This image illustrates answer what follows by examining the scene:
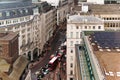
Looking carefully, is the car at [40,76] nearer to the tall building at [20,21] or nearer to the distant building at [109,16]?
the tall building at [20,21]

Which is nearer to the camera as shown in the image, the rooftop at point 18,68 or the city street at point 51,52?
the rooftop at point 18,68

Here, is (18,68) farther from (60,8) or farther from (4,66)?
(60,8)

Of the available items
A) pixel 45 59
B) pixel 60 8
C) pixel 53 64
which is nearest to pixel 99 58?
pixel 53 64

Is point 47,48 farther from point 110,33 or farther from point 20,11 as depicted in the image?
point 110,33

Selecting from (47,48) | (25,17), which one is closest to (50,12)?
(47,48)

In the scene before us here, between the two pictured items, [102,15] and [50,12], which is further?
[50,12]

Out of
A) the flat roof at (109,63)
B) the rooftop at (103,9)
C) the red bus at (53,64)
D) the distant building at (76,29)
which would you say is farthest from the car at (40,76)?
the flat roof at (109,63)
